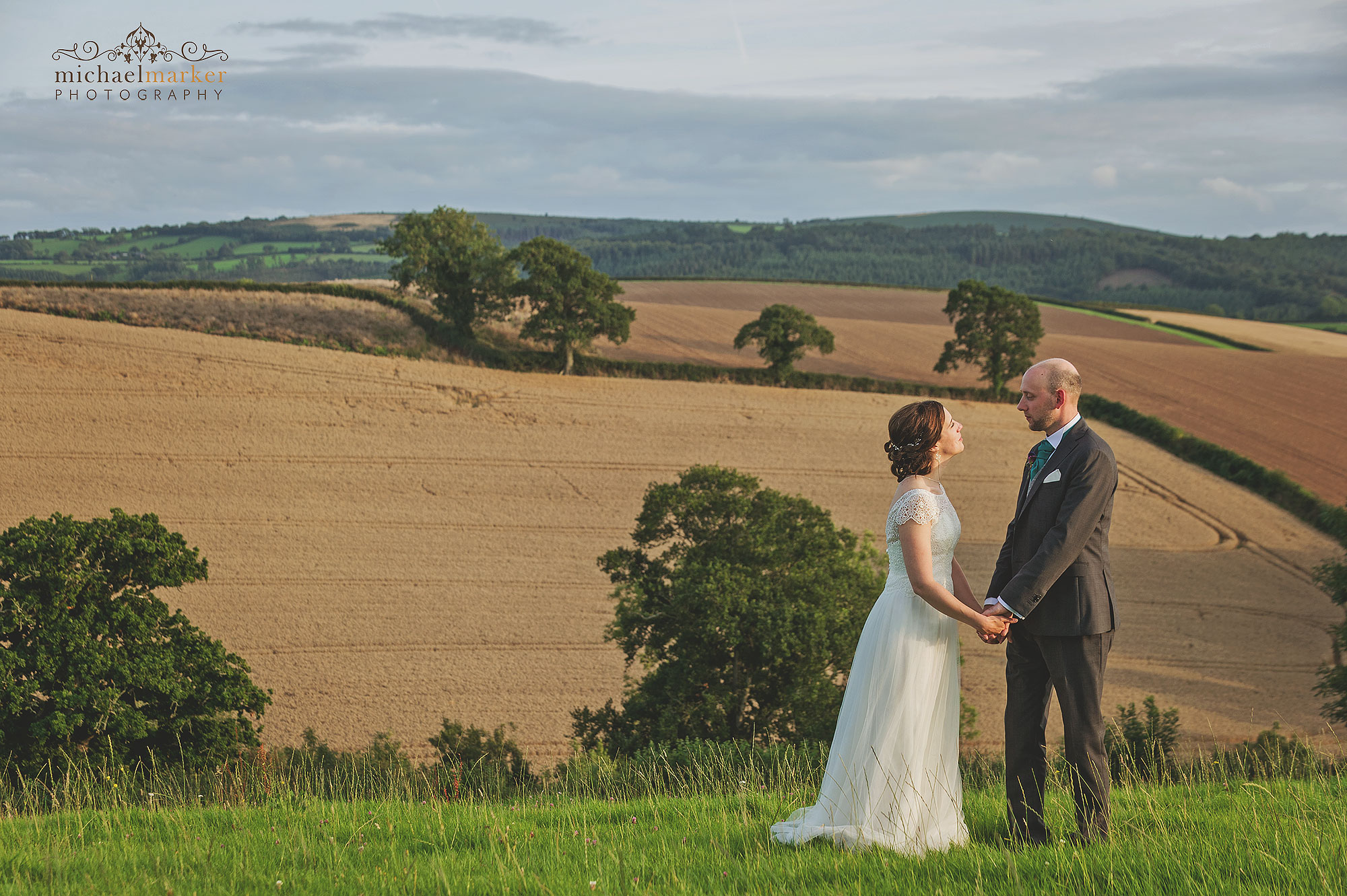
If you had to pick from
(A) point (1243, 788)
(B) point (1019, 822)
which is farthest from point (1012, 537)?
(A) point (1243, 788)

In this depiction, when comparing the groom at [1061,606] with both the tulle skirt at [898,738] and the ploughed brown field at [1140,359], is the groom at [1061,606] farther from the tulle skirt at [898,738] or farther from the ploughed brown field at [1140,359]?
the ploughed brown field at [1140,359]

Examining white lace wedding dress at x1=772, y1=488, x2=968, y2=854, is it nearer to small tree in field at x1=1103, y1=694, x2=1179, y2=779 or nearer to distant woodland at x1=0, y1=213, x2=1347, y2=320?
small tree in field at x1=1103, y1=694, x2=1179, y2=779

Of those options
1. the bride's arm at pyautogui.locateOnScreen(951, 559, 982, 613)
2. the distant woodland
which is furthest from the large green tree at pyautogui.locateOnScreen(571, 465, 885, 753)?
the distant woodland

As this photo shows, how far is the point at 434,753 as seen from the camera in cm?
1692

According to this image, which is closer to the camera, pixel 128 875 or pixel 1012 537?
pixel 128 875

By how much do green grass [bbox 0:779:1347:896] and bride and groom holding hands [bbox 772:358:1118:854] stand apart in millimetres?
293

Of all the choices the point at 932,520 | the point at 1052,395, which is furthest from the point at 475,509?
the point at 1052,395

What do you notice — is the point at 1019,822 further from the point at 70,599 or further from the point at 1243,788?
the point at 70,599

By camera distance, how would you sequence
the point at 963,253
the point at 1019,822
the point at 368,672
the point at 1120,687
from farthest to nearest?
the point at 963,253 < the point at 1120,687 < the point at 368,672 < the point at 1019,822

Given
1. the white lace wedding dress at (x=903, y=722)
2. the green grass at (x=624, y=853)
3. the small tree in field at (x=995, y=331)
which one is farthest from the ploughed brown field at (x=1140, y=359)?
the white lace wedding dress at (x=903, y=722)

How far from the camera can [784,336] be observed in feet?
155

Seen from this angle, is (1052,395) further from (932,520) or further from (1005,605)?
(1005,605)

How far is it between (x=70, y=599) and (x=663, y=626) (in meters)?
8.86

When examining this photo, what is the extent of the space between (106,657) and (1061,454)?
11580 millimetres
